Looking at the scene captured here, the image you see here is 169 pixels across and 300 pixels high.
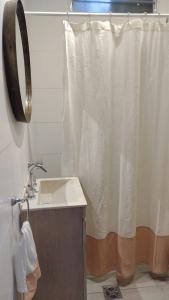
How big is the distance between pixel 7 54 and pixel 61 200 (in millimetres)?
1028

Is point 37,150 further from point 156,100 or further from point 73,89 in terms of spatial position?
point 156,100

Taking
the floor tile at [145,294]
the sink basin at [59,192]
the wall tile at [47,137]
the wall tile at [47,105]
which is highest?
the wall tile at [47,105]

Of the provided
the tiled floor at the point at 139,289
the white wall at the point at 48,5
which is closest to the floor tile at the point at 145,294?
the tiled floor at the point at 139,289

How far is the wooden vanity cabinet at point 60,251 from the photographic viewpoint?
4.97ft

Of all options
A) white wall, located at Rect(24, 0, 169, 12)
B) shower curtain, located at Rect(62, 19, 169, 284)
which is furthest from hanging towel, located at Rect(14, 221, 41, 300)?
white wall, located at Rect(24, 0, 169, 12)

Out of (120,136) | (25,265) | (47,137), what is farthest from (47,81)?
(25,265)

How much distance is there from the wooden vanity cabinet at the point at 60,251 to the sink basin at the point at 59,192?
0.11 meters

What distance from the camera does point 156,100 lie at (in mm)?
1941

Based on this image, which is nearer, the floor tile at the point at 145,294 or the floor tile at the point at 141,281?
the floor tile at the point at 145,294

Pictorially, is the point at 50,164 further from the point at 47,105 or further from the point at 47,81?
the point at 47,81

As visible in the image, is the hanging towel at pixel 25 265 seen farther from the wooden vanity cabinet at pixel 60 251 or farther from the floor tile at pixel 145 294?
the floor tile at pixel 145 294

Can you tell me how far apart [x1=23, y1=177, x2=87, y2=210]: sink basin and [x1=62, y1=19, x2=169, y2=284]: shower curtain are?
0.35ft

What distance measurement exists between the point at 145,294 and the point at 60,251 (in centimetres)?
89

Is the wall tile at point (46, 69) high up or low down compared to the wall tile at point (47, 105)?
up
